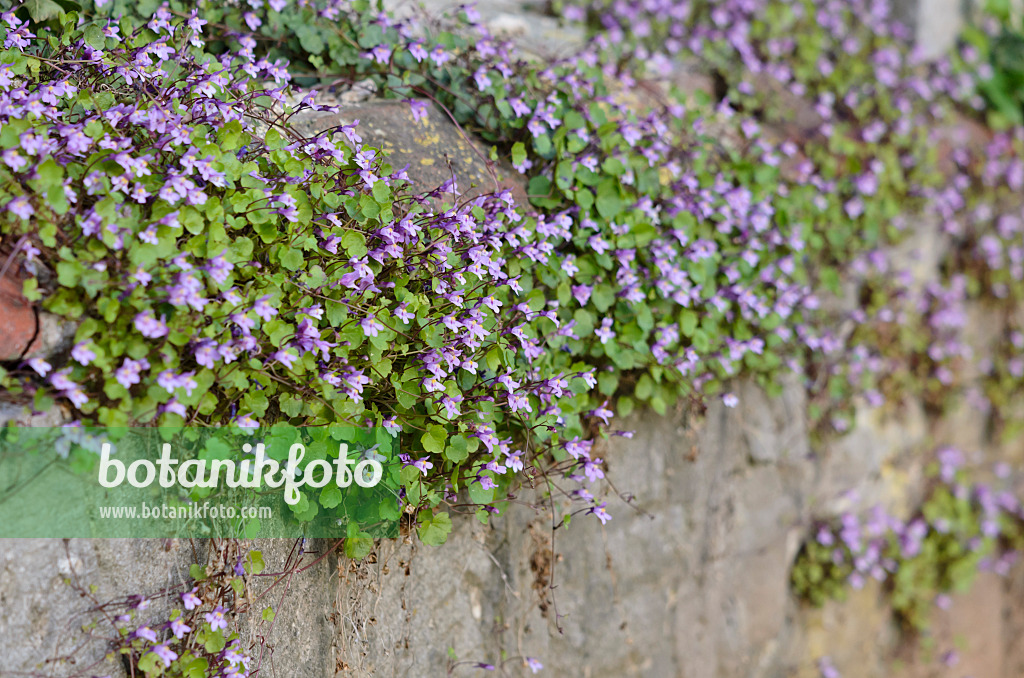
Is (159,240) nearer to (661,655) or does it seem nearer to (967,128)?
(661,655)

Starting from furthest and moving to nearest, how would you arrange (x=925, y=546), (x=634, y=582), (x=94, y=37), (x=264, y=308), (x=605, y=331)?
(x=925, y=546) < (x=634, y=582) < (x=605, y=331) < (x=94, y=37) < (x=264, y=308)

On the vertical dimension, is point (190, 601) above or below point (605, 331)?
below

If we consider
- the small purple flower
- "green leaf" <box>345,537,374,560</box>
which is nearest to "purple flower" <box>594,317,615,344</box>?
"green leaf" <box>345,537,374,560</box>

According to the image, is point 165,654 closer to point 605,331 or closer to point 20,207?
point 20,207

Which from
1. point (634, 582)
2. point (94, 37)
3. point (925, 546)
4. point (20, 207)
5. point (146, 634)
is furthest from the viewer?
point (925, 546)

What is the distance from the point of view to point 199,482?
71.1 inches

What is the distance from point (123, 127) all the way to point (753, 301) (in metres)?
2.20

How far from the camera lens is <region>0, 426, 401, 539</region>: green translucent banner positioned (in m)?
1.63

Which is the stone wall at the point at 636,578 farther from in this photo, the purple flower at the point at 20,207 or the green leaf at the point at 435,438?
the green leaf at the point at 435,438

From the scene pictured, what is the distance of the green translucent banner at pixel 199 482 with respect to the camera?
5.35ft

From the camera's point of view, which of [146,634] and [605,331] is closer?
[146,634]

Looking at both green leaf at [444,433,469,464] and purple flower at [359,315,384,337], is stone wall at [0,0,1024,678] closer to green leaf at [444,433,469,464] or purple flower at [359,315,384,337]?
green leaf at [444,433,469,464]

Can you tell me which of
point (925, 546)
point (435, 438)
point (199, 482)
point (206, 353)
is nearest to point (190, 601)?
point (199, 482)

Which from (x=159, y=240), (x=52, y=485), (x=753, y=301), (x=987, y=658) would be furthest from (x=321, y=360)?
(x=987, y=658)
